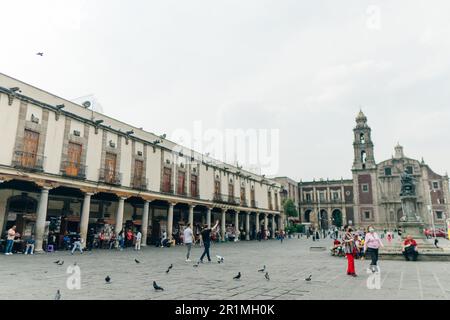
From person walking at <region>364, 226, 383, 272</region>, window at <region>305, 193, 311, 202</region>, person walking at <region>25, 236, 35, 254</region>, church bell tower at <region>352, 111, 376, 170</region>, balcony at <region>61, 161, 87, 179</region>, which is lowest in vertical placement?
person walking at <region>25, 236, 35, 254</region>

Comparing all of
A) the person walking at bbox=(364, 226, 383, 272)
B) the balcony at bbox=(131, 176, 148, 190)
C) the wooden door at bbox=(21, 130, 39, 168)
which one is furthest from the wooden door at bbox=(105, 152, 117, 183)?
the person walking at bbox=(364, 226, 383, 272)

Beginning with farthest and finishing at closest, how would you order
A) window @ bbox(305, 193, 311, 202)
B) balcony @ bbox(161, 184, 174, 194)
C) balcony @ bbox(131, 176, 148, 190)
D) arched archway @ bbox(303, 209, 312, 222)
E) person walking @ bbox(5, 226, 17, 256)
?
window @ bbox(305, 193, 311, 202) < arched archway @ bbox(303, 209, 312, 222) < balcony @ bbox(161, 184, 174, 194) < balcony @ bbox(131, 176, 148, 190) < person walking @ bbox(5, 226, 17, 256)

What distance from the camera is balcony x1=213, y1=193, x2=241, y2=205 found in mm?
32241

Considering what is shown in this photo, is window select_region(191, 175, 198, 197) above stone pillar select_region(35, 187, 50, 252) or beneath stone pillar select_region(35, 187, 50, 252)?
above

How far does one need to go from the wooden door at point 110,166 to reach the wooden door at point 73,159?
206 centimetres

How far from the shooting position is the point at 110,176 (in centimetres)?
2089

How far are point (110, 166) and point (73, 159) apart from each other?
2.80m

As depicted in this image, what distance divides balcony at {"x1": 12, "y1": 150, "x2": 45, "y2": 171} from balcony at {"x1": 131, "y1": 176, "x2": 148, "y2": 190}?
22.1ft

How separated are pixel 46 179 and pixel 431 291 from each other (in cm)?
1739

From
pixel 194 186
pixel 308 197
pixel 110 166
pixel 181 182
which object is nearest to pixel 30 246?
pixel 110 166

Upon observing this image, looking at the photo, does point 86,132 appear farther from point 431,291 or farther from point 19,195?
point 431,291

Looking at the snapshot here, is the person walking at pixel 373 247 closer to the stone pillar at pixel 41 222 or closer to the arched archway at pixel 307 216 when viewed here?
the stone pillar at pixel 41 222

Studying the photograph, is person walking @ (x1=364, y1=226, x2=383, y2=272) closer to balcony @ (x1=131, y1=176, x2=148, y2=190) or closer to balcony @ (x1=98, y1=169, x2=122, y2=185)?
balcony @ (x1=98, y1=169, x2=122, y2=185)
